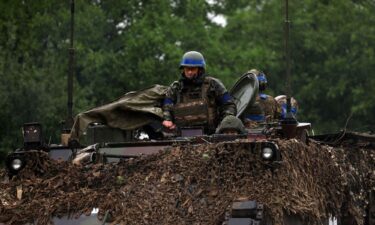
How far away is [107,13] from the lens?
5194 cm

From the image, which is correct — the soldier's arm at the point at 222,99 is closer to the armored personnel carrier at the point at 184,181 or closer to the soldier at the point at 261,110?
the soldier at the point at 261,110

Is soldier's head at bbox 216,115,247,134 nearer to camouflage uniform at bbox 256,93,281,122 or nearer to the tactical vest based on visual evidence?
the tactical vest

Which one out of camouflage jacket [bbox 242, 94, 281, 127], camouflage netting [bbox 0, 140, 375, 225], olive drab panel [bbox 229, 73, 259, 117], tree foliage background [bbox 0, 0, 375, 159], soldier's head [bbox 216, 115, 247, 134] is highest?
tree foliage background [bbox 0, 0, 375, 159]

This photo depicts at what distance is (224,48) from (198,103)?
115 ft

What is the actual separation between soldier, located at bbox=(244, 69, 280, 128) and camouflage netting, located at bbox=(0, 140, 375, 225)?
10.4ft

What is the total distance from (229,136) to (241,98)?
365 cm

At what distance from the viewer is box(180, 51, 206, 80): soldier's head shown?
1650cm

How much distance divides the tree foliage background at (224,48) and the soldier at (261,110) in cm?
2124

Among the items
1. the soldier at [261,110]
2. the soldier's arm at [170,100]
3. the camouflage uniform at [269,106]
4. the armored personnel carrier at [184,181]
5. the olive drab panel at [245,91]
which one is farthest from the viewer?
the camouflage uniform at [269,106]

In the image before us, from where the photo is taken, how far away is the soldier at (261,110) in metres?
17.6

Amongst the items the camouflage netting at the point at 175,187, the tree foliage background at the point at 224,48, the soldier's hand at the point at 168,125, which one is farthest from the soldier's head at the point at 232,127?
the tree foliage background at the point at 224,48

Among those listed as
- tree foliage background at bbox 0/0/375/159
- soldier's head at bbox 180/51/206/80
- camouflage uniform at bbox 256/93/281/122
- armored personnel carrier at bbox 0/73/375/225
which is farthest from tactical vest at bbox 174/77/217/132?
tree foliage background at bbox 0/0/375/159

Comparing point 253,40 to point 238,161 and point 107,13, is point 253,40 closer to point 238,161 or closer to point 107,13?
point 107,13

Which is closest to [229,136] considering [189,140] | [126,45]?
[189,140]
